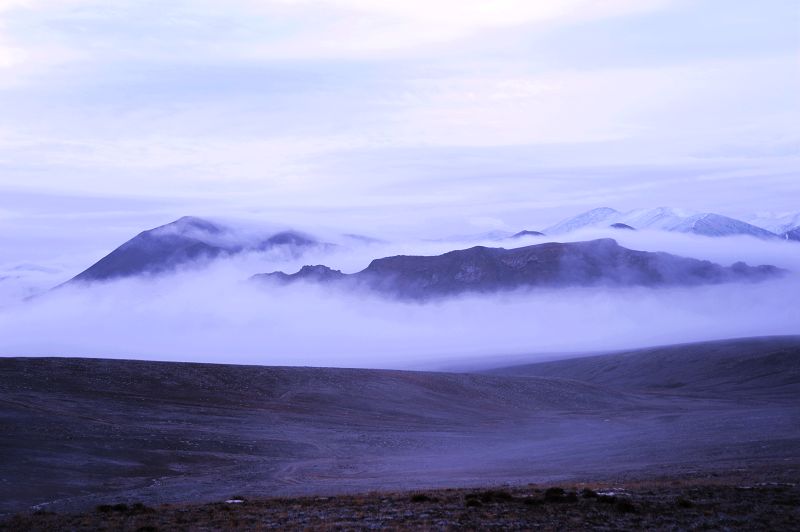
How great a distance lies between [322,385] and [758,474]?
48293mm

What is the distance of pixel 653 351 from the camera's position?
141 meters

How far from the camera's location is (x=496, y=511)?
24984 millimetres

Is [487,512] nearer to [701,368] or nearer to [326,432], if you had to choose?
[326,432]

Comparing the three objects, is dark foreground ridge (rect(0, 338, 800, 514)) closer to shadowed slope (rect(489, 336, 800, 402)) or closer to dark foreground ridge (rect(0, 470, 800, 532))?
dark foreground ridge (rect(0, 470, 800, 532))

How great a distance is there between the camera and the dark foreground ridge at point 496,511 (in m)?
23.1

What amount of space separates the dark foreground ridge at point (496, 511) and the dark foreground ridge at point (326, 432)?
526 centimetres

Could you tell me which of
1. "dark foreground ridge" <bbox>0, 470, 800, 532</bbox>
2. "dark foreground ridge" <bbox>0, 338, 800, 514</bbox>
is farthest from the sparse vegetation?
"dark foreground ridge" <bbox>0, 338, 800, 514</bbox>

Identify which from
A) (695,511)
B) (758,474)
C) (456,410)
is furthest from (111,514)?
(456,410)

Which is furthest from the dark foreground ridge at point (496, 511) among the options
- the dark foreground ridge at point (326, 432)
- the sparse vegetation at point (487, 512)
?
the dark foreground ridge at point (326, 432)

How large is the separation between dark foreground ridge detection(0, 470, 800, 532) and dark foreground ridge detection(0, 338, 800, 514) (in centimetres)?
526

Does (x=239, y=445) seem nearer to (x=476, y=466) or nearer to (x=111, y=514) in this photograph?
(x=476, y=466)

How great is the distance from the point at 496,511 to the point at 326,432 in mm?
34779

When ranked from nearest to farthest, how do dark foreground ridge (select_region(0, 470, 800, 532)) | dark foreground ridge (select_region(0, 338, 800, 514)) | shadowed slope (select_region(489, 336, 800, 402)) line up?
dark foreground ridge (select_region(0, 470, 800, 532))
dark foreground ridge (select_region(0, 338, 800, 514))
shadowed slope (select_region(489, 336, 800, 402))

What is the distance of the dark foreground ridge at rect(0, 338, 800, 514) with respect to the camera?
38156 mm
